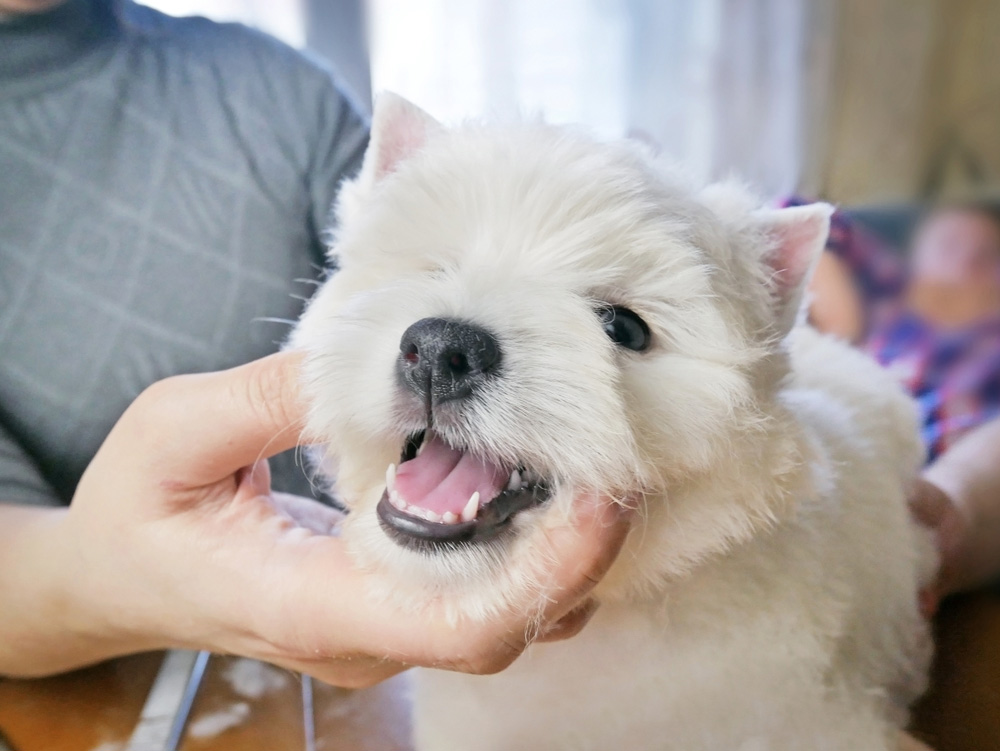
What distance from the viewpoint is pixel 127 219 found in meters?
1.04

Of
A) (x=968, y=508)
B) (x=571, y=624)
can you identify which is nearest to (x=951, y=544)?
(x=968, y=508)

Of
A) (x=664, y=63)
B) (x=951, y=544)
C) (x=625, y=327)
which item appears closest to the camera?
(x=625, y=327)

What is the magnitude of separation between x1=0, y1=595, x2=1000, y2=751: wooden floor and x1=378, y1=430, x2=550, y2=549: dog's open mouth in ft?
1.25

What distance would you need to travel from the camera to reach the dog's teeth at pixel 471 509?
664mm

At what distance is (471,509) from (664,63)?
2674 mm

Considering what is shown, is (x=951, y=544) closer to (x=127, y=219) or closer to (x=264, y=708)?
(x=264, y=708)

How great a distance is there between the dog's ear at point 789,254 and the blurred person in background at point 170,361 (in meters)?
0.39

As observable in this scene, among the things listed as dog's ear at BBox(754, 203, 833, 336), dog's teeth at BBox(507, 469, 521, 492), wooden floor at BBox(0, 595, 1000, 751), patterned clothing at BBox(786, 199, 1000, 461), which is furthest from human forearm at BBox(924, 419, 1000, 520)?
dog's teeth at BBox(507, 469, 521, 492)

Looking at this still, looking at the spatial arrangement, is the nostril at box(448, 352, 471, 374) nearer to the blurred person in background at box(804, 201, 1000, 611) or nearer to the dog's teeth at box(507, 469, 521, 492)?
the dog's teeth at box(507, 469, 521, 492)

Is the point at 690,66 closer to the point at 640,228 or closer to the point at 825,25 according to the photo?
the point at 825,25

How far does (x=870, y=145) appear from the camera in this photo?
2.25m

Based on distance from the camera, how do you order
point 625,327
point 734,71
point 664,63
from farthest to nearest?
point 734,71 < point 664,63 < point 625,327

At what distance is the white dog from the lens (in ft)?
2.18

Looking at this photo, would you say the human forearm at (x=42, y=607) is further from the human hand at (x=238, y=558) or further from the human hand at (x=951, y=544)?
the human hand at (x=951, y=544)
